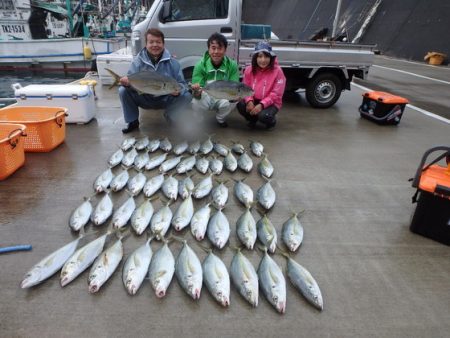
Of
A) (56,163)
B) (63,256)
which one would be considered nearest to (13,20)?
(56,163)

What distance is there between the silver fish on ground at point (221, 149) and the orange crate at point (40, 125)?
195 cm

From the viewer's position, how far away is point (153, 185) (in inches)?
117

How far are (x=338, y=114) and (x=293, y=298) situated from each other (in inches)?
194

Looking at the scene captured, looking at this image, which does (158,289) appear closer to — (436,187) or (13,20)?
(436,187)

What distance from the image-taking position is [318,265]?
7.04ft

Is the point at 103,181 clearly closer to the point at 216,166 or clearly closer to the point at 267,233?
the point at 216,166

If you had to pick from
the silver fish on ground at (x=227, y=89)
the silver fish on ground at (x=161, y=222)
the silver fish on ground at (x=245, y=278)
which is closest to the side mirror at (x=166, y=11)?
the silver fish on ground at (x=227, y=89)

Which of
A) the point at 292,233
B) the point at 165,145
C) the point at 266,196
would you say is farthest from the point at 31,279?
the point at 165,145

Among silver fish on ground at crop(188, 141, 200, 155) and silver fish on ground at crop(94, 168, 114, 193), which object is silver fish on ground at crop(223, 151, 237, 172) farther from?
silver fish on ground at crop(94, 168, 114, 193)

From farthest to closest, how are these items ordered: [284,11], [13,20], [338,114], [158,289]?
1. [284,11]
2. [13,20]
3. [338,114]
4. [158,289]

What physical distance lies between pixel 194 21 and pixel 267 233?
441 cm

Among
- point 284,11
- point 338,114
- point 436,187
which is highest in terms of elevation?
point 284,11

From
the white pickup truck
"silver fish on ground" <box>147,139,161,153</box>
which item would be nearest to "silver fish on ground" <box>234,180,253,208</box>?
"silver fish on ground" <box>147,139,161,153</box>

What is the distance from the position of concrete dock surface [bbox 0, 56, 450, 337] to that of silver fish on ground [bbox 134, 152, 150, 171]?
0.37 meters
